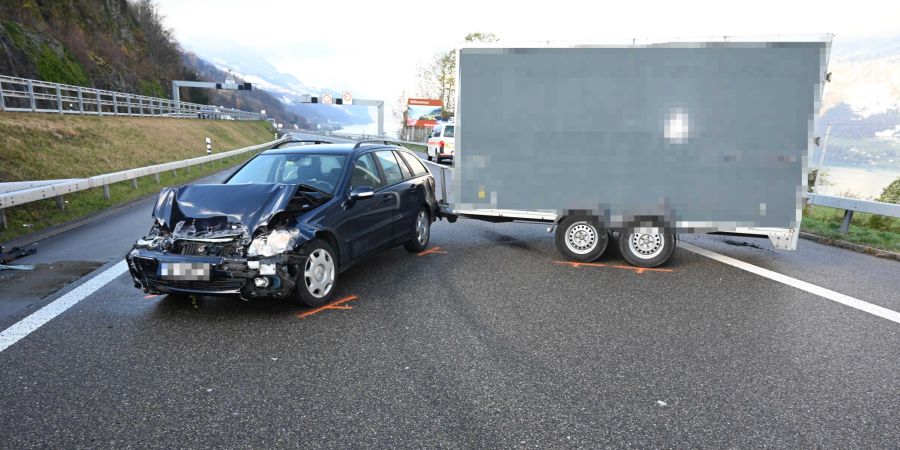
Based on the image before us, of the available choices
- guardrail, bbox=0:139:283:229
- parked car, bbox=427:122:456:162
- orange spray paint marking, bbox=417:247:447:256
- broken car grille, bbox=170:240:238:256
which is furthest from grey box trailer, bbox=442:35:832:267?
parked car, bbox=427:122:456:162

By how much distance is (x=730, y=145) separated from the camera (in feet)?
19.6

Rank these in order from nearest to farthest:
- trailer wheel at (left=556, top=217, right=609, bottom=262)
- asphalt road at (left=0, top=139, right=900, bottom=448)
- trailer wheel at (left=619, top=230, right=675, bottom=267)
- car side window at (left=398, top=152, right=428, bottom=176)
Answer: asphalt road at (left=0, top=139, right=900, bottom=448) < trailer wheel at (left=619, top=230, right=675, bottom=267) < trailer wheel at (left=556, top=217, right=609, bottom=262) < car side window at (left=398, top=152, right=428, bottom=176)

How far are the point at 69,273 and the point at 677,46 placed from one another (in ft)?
24.6

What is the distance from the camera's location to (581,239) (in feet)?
22.3

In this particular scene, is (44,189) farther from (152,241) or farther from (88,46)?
(88,46)

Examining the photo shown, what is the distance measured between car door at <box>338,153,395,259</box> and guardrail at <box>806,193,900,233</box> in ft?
21.3

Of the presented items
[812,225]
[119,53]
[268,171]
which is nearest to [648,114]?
[268,171]

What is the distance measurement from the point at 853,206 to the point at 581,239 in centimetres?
513

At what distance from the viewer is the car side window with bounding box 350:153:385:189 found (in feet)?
19.6

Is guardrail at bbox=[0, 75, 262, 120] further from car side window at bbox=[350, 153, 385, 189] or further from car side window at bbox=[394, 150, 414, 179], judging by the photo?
car side window at bbox=[350, 153, 385, 189]

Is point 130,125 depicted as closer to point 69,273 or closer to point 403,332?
point 69,273

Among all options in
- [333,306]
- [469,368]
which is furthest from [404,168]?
[469,368]

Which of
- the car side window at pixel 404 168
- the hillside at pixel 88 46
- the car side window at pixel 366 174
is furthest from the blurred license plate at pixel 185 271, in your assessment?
the hillside at pixel 88 46

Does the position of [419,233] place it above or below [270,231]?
below
